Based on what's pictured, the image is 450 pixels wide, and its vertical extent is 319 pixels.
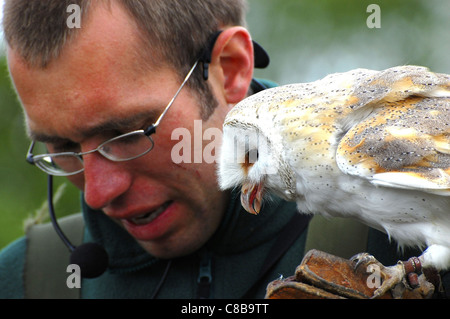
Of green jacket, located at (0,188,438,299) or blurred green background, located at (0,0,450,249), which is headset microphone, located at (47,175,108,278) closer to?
green jacket, located at (0,188,438,299)

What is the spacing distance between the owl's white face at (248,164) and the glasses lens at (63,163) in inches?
23.2

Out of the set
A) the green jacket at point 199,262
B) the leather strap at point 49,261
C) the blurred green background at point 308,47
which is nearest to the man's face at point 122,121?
the green jacket at point 199,262

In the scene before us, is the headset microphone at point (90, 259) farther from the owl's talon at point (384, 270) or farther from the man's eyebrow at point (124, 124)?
the owl's talon at point (384, 270)

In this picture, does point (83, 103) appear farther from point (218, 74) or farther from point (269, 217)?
point (269, 217)

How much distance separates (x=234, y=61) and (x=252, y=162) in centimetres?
47

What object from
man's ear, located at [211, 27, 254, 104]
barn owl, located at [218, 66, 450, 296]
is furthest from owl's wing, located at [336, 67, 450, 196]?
man's ear, located at [211, 27, 254, 104]

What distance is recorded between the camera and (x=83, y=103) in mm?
1801

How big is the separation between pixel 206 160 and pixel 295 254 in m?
0.54

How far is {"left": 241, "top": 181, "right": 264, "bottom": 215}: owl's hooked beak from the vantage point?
5.78 ft

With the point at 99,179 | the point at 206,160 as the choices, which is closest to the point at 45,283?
the point at 99,179

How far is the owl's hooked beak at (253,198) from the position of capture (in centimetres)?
176

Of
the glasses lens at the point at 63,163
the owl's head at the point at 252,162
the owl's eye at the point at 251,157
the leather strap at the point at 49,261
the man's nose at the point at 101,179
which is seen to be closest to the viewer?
the owl's head at the point at 252,162

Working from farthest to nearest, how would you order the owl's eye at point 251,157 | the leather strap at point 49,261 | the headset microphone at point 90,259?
the leather strap at point 49,261
the headset microphone at point 90,259
the owl's eye at point 251,157

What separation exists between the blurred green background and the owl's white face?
105 inches
